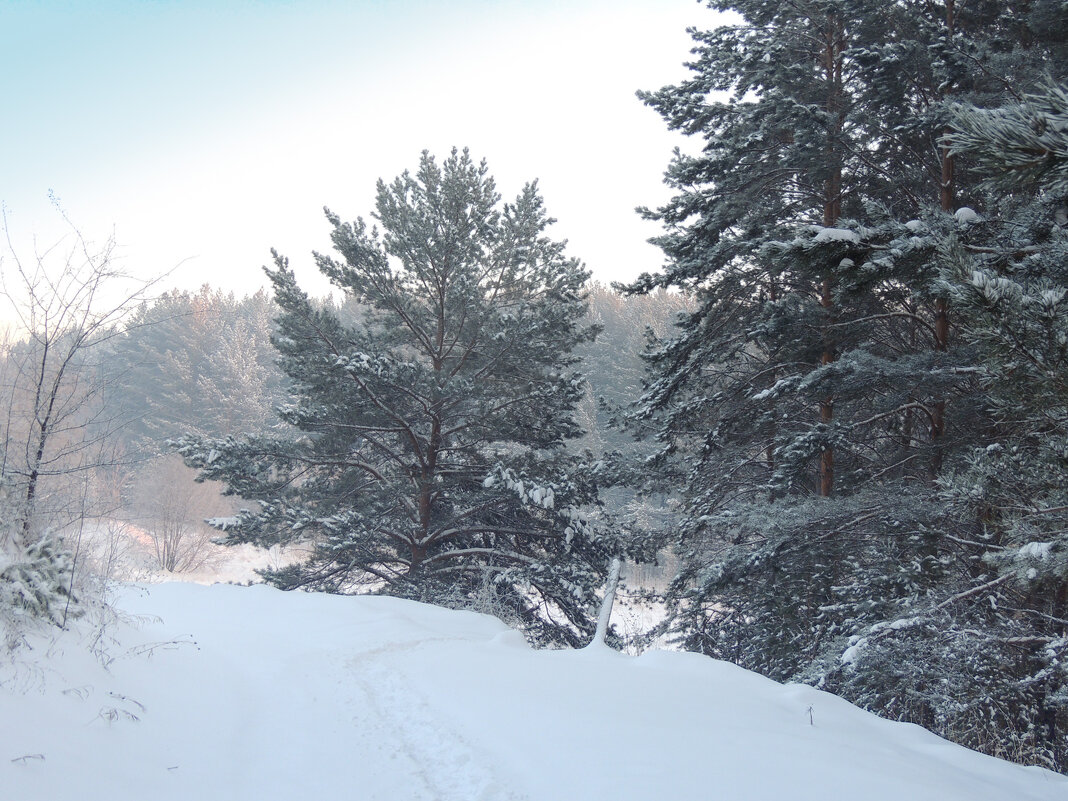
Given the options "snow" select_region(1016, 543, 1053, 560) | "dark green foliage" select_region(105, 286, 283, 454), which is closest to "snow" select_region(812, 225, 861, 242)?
"snow" select_region(1016, 543, 1053, 560)

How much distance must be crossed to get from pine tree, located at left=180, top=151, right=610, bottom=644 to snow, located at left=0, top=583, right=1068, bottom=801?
5882mm

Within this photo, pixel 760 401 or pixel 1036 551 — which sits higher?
pixel 760 401

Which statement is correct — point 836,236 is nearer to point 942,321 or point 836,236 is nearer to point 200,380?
point 942,321

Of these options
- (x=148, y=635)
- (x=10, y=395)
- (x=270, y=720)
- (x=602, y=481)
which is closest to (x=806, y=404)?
(x=602, y=481)

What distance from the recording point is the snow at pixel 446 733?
3107mm

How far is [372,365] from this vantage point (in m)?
11.2

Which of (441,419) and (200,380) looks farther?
(200,380)

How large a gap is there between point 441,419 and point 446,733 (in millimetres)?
8916

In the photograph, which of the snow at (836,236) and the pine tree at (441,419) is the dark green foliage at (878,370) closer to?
the snow at (836,236)

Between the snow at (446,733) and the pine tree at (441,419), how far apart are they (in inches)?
232

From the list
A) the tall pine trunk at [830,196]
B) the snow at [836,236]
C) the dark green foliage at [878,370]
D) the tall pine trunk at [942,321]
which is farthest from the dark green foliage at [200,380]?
the snow at [836,236]

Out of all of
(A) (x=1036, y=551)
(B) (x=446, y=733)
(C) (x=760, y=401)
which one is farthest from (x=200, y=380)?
(A) (x=1036, y=551)

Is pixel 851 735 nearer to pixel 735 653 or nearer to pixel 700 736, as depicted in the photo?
pixel 700 736

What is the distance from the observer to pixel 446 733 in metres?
4.18
